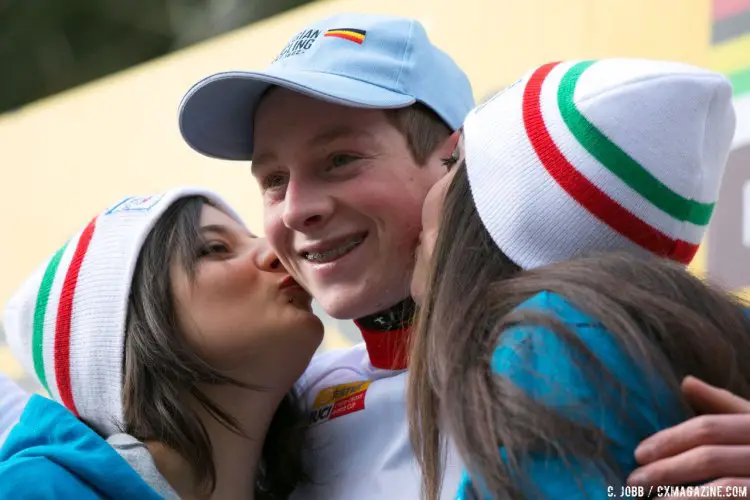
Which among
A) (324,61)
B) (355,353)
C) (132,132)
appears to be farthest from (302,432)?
(132,132)

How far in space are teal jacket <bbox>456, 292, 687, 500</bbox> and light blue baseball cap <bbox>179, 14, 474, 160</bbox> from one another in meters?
0.41

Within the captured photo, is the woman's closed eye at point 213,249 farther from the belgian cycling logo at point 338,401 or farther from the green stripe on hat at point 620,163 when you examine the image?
the green stripe on hat at point 620,163

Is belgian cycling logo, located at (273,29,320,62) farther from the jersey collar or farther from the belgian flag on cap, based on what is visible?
the jersey collar

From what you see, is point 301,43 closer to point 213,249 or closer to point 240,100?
point 240,100

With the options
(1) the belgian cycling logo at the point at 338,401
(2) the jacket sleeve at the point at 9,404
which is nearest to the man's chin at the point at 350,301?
(1) the belgian cycling logo at the point at 338,401

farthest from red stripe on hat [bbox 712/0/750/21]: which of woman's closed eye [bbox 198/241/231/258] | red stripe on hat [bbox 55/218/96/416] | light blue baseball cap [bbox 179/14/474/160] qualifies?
red stripe on hat [bbox 55/218/96/416]

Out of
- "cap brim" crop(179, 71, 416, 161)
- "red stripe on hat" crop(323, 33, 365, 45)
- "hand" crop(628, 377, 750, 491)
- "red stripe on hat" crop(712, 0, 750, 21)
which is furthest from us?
"red stripe on hat" crop(712, 0, 750, 21)

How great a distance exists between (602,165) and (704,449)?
0.90 ft

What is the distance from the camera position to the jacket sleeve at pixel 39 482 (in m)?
0.93

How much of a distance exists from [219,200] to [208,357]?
0.78 feet

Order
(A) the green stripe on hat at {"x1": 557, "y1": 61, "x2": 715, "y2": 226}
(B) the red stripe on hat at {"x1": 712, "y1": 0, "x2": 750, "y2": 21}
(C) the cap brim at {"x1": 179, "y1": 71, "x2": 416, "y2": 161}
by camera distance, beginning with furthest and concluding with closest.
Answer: (B) the red stripe on hat at {"x1": 712, "y1": 0, "x2": 750, "y2": 21} → (C) the cap brim at {"x1": 179, "y1": 71, "x2": 416, "y2": 161} → (A) the green stripe on hat at {"x1": 557, "y1": 61, "x2": 715, "y2": 226}

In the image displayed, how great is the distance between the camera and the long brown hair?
708 mm

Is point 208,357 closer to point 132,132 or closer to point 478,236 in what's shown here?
point 478,236

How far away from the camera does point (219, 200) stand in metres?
1.30
